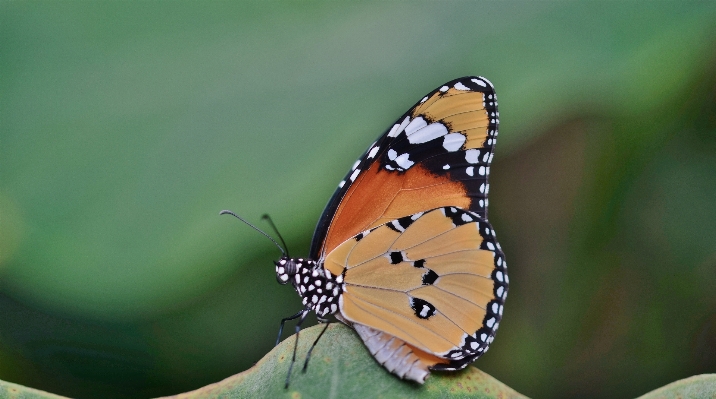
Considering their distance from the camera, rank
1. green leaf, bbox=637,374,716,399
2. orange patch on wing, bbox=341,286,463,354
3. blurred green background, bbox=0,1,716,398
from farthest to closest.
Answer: blurred green background, bbox=0,1,716,398 → orange patch on wing, bbox=341,286,463,354 → green leaf, bbox=637,374,716,399

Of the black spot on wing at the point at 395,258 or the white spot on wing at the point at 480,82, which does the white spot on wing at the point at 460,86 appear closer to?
the white spot on wing at the point at 480,82

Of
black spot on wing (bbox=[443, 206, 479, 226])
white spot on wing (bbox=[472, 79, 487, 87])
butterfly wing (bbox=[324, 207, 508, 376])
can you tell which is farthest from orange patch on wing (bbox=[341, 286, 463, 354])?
white spot on wing (bbox=[472, 79, 487, 87])

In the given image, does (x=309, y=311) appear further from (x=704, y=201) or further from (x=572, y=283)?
(x=704, y=201)

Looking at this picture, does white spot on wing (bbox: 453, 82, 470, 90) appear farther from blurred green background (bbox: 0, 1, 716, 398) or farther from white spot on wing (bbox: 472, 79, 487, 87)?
blurred green background (bbox: 0, 1, 716, 398)

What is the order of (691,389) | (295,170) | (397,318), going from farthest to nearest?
1. (295,170)
2. (397,318)
3. (691,389)

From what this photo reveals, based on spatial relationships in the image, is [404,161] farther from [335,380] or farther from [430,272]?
[335,380]

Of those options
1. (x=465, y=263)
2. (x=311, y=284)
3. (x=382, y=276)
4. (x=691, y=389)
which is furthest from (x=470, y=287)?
(x=691, y=389)
